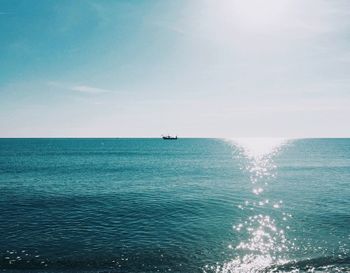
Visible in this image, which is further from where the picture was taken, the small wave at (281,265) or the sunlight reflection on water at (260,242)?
the sunlight reflection on water at (260,242)

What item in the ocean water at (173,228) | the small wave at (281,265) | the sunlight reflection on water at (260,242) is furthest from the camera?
the ocean water at (173,228)

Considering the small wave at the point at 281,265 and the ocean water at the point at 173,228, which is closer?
the small wave at the point at 281,265

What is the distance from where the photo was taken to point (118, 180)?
72625 millimetres

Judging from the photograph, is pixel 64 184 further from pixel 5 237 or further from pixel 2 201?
pixel 5 237

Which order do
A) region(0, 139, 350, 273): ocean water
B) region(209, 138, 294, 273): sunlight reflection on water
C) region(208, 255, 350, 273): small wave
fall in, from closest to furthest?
region(208, 255, 350, 273): small wave, region(209, 138, 294, 273): sunlight reflection on water, region(0, 139, 350, 273): ocean water

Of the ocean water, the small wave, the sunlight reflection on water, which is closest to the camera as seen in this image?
the small wave

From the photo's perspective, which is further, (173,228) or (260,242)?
(173,228)

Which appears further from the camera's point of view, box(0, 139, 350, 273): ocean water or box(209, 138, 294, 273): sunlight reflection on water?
box(0, 139, 350, 273): ocean water

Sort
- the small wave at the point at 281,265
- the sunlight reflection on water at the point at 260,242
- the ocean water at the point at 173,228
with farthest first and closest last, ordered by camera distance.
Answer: the ocean water at the point at 173,228, the sunlight reflection on water at the point at 260,242, the small wave at the point at 281,265

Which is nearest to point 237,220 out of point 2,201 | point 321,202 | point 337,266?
point 337,266

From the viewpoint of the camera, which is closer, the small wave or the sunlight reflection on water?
the small wave

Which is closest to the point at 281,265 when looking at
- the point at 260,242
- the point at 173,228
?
the point at 260,242

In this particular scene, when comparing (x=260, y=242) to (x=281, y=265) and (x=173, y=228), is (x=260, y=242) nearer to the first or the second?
(x=281, y=265)

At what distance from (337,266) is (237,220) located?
14712 millimetres
